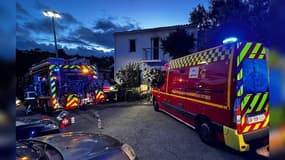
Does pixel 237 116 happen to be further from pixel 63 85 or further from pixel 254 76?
pixel 63 85

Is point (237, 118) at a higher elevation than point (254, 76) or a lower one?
lower

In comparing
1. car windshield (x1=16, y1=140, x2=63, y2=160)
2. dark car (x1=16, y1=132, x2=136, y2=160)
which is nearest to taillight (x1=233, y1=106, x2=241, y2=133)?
dark car (x1=16, y1=132, x2=136, y2=160)

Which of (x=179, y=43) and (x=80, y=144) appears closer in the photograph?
(x=80, y=144)

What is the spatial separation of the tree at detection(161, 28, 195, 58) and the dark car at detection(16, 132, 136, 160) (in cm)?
1287

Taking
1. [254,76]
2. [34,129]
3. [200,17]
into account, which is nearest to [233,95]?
[254,76]

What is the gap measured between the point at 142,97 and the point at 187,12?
1014 cm

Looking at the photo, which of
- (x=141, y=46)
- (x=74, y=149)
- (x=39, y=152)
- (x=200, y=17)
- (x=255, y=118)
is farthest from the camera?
(x=141, y=46)

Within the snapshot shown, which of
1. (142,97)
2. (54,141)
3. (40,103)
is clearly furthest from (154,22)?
(54,141)

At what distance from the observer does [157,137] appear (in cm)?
→ 561

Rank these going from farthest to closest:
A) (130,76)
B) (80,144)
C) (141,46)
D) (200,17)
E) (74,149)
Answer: (141,46), (200,17), (130,76), (80,144), (74,149)

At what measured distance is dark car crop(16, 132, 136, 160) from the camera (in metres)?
2.17

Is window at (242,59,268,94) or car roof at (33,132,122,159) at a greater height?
window at (242,59,268,94)

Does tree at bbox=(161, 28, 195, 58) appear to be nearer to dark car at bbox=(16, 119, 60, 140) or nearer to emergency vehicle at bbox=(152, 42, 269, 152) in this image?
emergency vehicle at bbox=(152, 42, 269, 152)

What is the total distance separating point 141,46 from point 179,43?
15.8 feet
